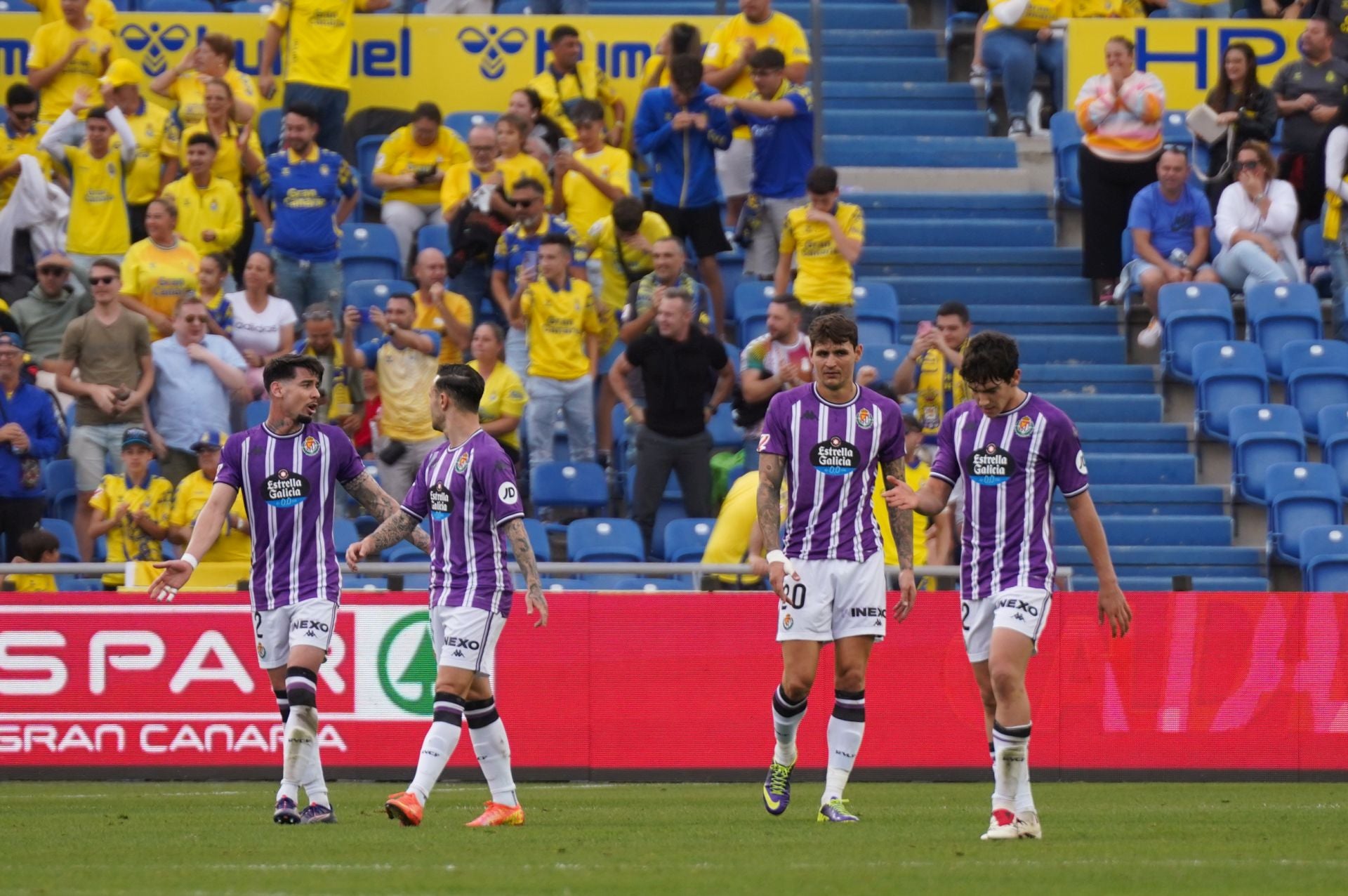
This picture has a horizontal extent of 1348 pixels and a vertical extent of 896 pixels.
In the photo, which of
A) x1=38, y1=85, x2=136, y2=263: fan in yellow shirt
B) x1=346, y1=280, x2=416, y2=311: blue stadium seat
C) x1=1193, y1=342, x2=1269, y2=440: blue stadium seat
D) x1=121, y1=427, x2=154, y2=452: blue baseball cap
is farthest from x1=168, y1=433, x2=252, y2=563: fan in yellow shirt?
x1=1193, y1=342, x2=1269, y2=440: blue stadium seat

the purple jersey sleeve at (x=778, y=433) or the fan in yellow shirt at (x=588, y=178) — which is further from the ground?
the fan in yellow shirt at (x=588, y=178)

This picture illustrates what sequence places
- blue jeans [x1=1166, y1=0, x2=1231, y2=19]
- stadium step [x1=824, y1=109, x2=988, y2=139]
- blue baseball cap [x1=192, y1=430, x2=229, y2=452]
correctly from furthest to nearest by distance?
blue jeans [x1=1166, y1=0, x2=1231, y2=19]
stadium step [x1=824, y1=109, x2=988, y2=139]
blue baseball cap [x1=192, y1=430, x2=229, y2=452]

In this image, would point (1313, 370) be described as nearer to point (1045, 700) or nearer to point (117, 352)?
point (1045, 700)

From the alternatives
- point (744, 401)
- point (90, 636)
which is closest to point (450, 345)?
point (744, 401)

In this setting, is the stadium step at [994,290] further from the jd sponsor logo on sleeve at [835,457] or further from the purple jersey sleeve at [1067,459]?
the purple jersey sleeve at [1067,459]

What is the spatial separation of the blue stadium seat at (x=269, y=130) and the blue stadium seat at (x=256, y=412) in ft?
11.0

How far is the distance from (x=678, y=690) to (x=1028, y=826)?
206 inches

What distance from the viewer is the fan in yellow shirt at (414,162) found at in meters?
18.0

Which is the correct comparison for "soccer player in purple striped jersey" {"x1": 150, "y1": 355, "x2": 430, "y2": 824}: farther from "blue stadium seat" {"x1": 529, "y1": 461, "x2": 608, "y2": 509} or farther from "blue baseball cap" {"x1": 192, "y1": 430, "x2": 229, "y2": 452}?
"blue stadium seat" {"x1": 529, "y1": 461, "x2": 608, "y2": 509}

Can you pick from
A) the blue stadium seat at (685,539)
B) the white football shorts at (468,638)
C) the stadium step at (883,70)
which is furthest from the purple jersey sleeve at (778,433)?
the stadium step at (883,70)

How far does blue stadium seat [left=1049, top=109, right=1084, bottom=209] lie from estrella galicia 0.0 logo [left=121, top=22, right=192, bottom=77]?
8.07m

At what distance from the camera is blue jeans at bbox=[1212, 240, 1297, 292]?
17766 mm

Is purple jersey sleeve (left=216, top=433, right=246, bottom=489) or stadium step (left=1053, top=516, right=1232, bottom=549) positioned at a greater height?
purple jersey sleeve (left=216, top=433, right=246, bottom=489)

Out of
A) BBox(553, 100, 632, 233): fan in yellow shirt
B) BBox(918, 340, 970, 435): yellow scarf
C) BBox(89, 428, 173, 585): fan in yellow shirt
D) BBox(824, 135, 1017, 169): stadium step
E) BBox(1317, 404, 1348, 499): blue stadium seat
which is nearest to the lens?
BBox(89, 428, 173, 585): fan in yellow shirt
